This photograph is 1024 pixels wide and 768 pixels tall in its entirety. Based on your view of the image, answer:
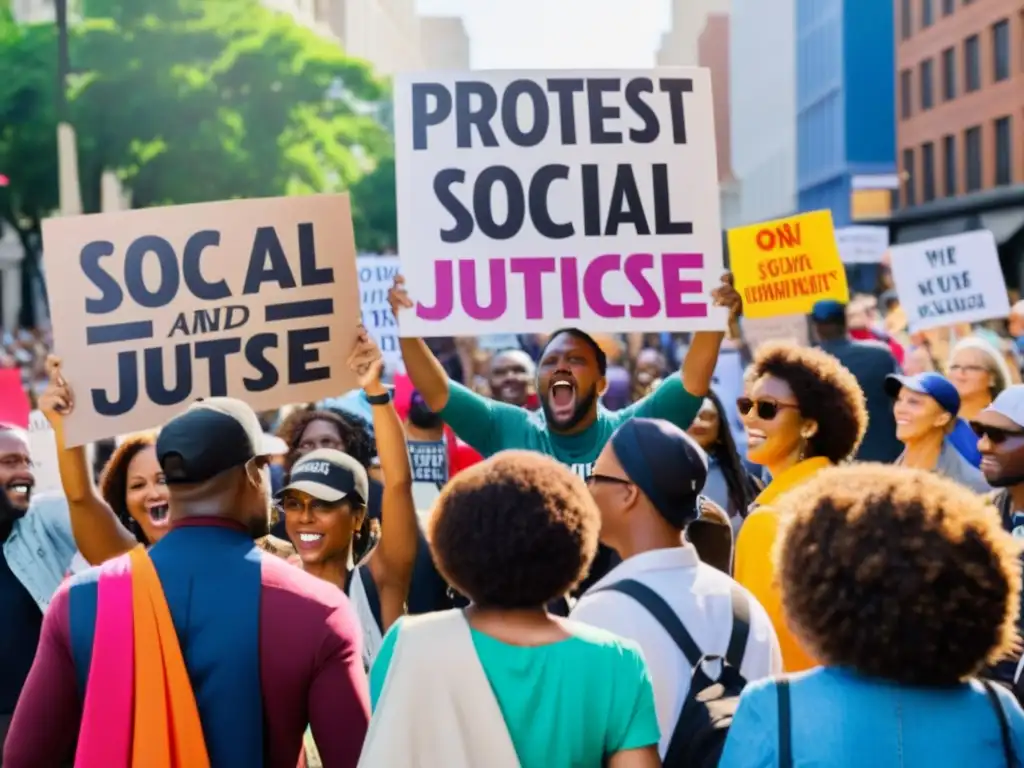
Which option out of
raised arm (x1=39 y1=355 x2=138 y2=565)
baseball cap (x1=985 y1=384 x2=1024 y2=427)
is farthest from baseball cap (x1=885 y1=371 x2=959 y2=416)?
raised arm (x1=39 y1=355 x2=138 y2=565)

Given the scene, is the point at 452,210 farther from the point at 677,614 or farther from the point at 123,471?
the point at 677,614

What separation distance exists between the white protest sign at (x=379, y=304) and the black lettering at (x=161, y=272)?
5.16 m

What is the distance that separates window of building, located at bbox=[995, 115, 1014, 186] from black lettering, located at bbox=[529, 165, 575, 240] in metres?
44.0

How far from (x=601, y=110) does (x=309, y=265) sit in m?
1.32

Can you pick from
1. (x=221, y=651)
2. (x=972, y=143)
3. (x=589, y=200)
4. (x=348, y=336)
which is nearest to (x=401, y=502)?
(x=348, y=336)

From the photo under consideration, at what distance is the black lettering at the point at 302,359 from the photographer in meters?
5.78

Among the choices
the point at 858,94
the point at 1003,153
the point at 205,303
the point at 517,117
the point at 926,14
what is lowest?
the point at 205,303

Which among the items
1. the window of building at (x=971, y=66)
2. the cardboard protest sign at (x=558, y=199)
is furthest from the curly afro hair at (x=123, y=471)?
the window of building at (x=971, y=66)

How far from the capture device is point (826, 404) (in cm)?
552

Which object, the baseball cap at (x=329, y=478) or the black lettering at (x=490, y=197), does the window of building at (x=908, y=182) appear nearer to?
the black lettering at (x=490, y=197)

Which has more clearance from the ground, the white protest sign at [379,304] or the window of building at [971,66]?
the window of building at [971,66]

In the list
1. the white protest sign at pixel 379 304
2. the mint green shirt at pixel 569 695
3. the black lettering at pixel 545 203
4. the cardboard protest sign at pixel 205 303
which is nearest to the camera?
the mint green shirt at pixel 569 695

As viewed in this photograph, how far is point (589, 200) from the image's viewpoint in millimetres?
6512

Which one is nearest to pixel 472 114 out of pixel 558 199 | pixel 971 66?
pixel 558 199
